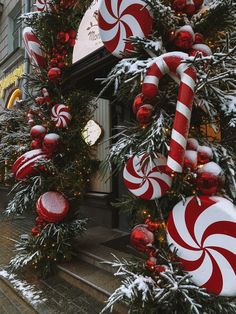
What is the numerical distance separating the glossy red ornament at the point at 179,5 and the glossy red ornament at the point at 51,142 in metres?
2.36

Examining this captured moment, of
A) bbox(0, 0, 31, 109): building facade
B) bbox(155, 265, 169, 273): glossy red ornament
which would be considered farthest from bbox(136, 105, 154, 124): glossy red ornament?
bbox(0, 0, 31, 109): building facade

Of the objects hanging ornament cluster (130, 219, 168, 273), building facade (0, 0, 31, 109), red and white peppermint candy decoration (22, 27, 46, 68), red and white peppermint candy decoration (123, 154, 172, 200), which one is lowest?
hanging ornament cluster (130, 219, 168, 273)

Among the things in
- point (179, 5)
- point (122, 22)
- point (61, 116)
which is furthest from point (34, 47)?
point (179, 5)

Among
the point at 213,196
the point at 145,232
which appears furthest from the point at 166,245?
the point at 213,196

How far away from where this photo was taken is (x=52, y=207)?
4.09m

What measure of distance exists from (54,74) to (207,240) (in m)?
3.25

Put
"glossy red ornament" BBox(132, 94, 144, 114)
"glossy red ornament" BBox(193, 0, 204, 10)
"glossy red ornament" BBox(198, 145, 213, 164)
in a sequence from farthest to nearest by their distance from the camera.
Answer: "glossy red ornament" BBox(193, 0, 204, 10)
"glossy red ornament" BBox(132, 94, 144, 114)
"glossy red ornament" BBox(198, 145, 213, 164)

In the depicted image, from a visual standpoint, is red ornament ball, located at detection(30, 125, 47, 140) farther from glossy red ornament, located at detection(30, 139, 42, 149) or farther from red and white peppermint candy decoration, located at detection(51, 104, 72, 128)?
red and white peppermint candy decoration, located at detection(51, 104, 72, 128)

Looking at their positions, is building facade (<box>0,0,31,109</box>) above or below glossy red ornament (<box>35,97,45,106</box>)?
above

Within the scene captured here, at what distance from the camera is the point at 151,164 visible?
2334mm

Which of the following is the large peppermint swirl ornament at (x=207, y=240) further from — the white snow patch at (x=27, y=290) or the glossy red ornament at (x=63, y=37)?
the glossy red ornament at (x=63, y=37)

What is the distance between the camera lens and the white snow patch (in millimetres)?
3534

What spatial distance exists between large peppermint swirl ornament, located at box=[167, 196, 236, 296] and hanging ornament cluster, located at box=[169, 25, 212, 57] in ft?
4.06

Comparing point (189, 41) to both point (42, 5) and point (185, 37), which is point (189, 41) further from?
point (42, 5)
